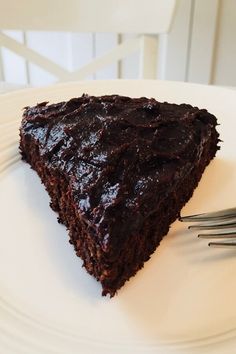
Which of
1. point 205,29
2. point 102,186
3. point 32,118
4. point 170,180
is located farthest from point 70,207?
point 205,29

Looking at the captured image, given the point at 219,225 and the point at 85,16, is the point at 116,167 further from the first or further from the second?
the point at 85,16

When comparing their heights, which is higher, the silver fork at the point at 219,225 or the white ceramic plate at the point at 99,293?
the silver fork at the point at 219,225

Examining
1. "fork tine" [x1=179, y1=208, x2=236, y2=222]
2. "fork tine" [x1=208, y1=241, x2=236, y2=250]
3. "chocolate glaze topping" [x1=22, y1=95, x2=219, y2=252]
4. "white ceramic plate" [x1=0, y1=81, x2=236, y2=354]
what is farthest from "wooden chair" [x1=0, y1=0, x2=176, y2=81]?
"fork tine" [x1=208, y1=241, x2=236, y2=250]

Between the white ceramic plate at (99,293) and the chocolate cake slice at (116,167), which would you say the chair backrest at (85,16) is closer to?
the chocolate cake slice at (116,167)

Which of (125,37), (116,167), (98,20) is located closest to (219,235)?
(116,167)

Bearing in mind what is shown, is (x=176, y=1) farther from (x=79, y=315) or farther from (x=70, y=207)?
(x=79, y=315)

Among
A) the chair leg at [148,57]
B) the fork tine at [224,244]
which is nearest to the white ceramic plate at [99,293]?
the fork tine at [224,244]

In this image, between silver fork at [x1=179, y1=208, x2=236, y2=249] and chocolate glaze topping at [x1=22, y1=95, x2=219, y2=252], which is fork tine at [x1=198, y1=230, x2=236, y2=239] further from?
chocolate glaze topping at [x1=22, y1=95, x2=219, y2=252]
